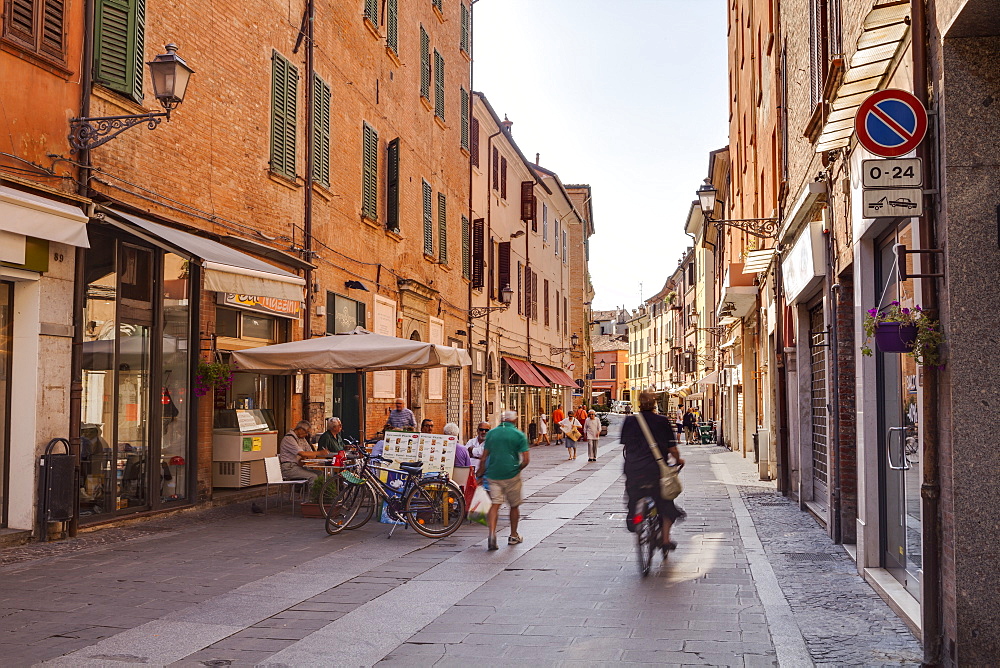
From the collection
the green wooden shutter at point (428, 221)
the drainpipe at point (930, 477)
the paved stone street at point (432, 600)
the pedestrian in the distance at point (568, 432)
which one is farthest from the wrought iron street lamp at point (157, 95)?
the pedestrian in the distance at point (568, 432)

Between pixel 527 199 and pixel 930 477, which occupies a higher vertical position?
pixel 527 199

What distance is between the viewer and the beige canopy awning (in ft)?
43.1

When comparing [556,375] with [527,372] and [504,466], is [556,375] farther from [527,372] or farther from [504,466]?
[504,466]

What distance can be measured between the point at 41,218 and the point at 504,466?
528 cm

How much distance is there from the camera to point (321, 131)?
1716 centimetres

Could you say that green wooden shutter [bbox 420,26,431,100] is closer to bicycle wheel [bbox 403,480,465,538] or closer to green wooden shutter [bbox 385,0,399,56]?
green wooden shutter [bbox 385,0,399,56]

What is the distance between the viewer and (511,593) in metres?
7.91

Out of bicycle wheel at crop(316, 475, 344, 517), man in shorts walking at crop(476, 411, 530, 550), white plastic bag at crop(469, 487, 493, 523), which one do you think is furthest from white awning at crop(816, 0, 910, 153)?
bicycle wheel at crop(316, 475, 344, 517)

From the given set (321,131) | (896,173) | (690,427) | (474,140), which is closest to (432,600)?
(896,173)

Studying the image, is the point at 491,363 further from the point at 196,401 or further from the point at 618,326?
the point at 618,326

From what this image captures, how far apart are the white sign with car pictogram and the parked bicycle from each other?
6.74 meters

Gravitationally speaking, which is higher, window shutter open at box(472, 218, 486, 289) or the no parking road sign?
window shutter open at box(472, 218, 486, 289)

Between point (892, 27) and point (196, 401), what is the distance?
9.96 meters

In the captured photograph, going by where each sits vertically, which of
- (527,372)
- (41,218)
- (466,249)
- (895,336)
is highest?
(466,249)
